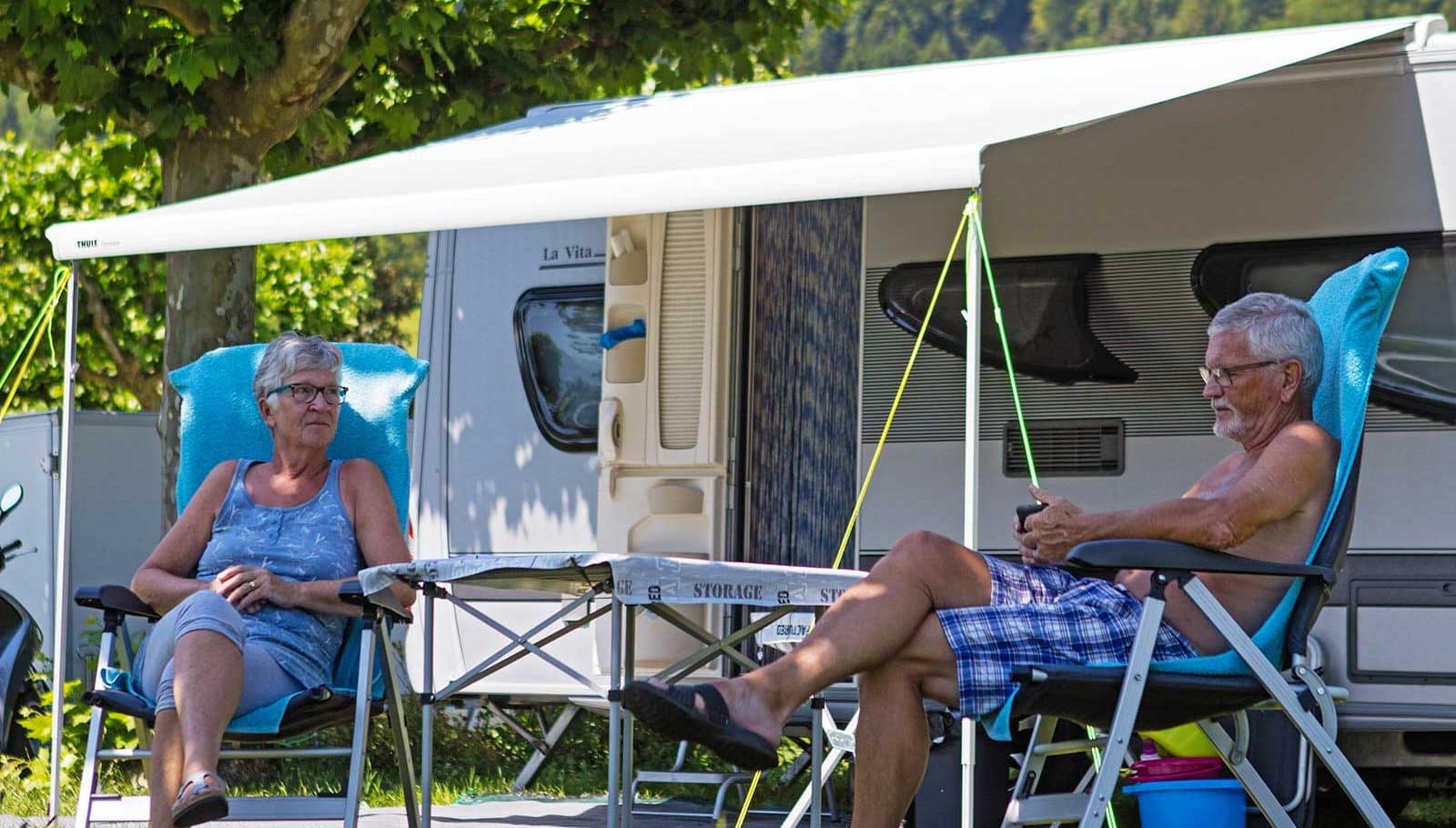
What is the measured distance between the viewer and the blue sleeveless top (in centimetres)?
402

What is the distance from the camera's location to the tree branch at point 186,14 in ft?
19.7

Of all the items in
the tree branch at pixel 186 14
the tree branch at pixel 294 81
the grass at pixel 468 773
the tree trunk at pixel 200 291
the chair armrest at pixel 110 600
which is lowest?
the grass at pixel 468 773

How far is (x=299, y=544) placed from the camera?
13.5 ft

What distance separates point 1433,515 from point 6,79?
4.61 m

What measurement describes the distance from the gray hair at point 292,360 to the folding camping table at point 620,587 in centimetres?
76

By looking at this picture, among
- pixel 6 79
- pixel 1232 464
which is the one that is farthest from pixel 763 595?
pixel 6 79

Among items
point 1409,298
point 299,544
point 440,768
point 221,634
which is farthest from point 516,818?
point 1409,298

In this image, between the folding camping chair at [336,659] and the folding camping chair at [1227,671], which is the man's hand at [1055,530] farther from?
the folding camping chair at [336,659]

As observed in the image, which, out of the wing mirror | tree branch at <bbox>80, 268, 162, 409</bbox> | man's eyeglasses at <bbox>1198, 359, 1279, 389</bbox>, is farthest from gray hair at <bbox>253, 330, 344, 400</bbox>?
tree branch at <bbox>80, 268, 162, 409</bbox>

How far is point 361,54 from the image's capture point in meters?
6.23

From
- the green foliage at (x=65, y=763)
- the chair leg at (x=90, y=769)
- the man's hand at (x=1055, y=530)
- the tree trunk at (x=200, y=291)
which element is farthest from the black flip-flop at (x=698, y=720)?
the tree trunk at (x=200, y=291)

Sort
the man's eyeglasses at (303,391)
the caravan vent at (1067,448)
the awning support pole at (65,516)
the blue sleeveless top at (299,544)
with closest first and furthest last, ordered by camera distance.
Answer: the blue sleeveless top at (299,544) < the man's eyeglasses at (303,391) < the awning support pole at (65,516) < the caravan vent at (1067,448)

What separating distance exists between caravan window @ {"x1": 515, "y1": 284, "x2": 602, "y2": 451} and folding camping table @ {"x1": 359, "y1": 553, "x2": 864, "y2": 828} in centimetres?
221

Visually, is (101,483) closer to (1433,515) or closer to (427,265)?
(427,265)
